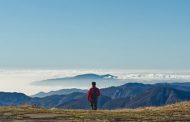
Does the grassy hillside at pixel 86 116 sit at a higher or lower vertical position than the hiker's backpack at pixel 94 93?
lower

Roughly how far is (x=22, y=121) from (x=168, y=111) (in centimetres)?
1330

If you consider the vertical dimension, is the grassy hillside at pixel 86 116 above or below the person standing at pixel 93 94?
below

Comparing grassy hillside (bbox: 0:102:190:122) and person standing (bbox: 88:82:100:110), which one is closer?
grassy hillside (bbox: 0:102:190:122)

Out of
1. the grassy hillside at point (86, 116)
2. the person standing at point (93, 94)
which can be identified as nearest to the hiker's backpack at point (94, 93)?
the person standing at point (93, 94)

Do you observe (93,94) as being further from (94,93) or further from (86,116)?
(86,116)

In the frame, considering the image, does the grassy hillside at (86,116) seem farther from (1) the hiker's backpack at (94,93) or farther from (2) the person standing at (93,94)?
(1) the hiker's backpack at (94,93)

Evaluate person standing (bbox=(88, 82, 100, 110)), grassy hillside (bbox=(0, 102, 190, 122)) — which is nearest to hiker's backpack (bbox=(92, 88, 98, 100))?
person standing (bbox=(88, 82, 100, 110))

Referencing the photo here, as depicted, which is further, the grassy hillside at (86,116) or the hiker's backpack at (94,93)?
the hiker's backpack at (94,93)

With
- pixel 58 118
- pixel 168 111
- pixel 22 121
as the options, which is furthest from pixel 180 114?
pixel 22 121

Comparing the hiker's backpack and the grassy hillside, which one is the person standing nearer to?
the hiker's backpack

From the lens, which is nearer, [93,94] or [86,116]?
[86,116]

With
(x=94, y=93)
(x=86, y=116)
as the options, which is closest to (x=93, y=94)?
(x=94, y=93)

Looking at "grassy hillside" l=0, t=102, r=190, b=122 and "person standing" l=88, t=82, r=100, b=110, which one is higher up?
"person standing" l=88, t=82, r=100, b=110

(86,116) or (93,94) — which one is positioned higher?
(93,94)
